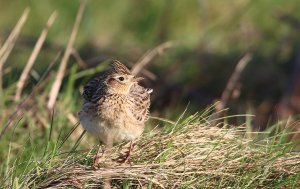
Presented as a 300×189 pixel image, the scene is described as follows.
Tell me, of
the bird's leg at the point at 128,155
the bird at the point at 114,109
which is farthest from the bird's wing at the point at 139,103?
the bird's leg at the point at 128,155

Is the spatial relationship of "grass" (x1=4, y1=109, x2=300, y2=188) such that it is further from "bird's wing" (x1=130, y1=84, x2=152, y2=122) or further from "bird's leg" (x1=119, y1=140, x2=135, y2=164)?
"bird's wing" (x1=130, y1=84, x2=152, y2=122)

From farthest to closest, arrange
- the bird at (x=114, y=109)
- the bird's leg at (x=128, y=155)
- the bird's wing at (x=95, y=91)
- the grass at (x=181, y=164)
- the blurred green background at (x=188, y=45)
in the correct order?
1. the blurred green background at (x=188, y=45)
2. the bird's wing at (x=95, y=91)
3. the bird at (x=114, y=109)
4. the bird's leg at (x=128, y=155)
5. the grass at (x=181, y=164)

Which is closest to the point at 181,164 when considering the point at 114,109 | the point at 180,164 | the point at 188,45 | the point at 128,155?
the point at 180,164

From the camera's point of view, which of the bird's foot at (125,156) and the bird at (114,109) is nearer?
the bird's foot at (125,156)

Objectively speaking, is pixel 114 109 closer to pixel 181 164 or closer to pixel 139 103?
pixel 139 103

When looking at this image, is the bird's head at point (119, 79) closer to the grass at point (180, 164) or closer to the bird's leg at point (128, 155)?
the grass at point (180, 164)

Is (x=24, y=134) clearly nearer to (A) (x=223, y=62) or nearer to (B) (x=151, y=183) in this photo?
(B) (x=151, y=183)

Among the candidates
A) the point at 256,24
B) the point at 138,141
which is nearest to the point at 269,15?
the point at 256,24
